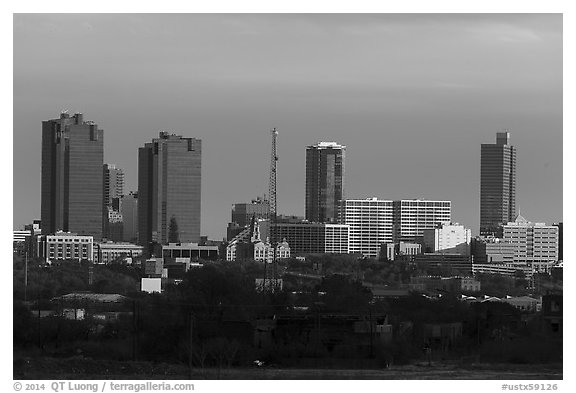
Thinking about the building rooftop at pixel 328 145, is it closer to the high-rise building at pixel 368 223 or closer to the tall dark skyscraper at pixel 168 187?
the tall dark skyscraper at pixel 168 187

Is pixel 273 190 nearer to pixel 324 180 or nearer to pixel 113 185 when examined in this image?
pixel 324 180

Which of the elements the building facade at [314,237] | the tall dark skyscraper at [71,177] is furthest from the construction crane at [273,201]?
the tall dark skyscraper at [71,177]

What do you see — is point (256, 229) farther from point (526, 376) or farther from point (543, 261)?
point (526, 376)

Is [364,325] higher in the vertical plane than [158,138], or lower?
lower

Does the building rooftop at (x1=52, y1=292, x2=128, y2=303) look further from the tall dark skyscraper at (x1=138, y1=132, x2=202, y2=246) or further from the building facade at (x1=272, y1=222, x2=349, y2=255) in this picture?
the building facade at (x1=272, y1=222, x2=349, y2=255)

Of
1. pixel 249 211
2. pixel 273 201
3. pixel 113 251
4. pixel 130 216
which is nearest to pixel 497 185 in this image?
pixel 249 211
